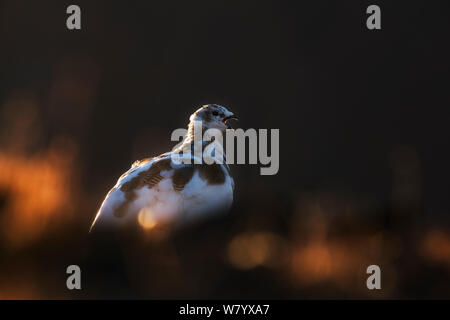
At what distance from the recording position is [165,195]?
390 cm

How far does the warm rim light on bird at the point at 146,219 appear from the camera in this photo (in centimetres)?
372

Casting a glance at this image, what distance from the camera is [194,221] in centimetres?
383

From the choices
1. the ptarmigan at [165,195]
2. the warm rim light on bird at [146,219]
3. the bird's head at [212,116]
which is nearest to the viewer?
the warm rim light on bird at [146,219]

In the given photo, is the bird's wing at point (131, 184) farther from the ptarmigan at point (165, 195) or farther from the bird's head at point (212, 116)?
the bird's head at point (212, 116)

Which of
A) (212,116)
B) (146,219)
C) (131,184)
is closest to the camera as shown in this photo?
(146,219)

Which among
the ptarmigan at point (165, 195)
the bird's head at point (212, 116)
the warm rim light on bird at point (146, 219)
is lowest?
the warm rim light on bird at point (146, 219)

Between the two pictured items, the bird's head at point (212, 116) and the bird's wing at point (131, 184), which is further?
the bird's head at point (212, 116)

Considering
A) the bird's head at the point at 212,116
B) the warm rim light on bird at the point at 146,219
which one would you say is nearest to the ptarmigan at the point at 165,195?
the warm rim light on bird at the point at 146,219

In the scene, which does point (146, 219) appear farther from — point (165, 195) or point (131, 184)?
point (131, 184)

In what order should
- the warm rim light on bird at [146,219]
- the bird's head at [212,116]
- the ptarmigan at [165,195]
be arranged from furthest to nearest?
1. the bird's head at [212,116]
2. the ptarmigan at [165,195]
3. the warm rim light on bird at [146,219]

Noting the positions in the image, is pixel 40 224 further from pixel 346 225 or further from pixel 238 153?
pixel 238 153

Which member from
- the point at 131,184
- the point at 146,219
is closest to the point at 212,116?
the point at 131,184

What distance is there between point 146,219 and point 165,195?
24cm

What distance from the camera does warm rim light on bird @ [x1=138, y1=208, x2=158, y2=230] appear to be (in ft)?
12.2
